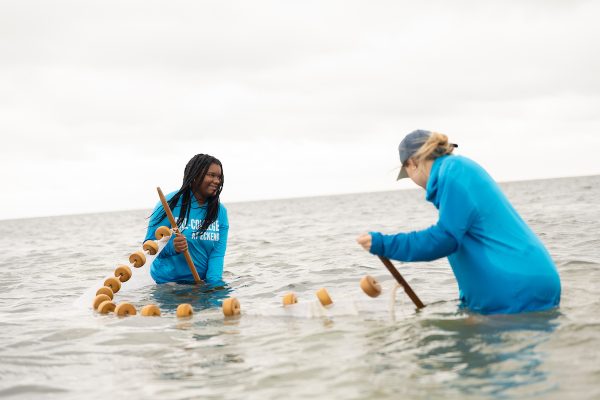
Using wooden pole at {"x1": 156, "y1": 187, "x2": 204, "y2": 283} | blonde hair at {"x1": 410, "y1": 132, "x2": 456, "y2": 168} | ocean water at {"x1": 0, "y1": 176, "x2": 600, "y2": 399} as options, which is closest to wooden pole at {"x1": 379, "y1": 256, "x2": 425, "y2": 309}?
ocean water at {"x1": 0, "y1": 176, "x2": 600, "y2": 399}

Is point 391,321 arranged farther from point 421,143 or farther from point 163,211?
point 163,211

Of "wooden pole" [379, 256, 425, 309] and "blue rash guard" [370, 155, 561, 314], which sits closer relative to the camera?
"blue rash guard" [370, 155, 561, 314]

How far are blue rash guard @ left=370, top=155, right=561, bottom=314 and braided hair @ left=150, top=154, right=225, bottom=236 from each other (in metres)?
3.91

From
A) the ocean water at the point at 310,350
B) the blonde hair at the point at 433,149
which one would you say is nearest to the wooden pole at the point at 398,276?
the ocean water at the point at 310,350

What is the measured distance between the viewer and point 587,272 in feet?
24.8

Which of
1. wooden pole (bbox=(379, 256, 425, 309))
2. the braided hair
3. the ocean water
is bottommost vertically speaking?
the ocean water

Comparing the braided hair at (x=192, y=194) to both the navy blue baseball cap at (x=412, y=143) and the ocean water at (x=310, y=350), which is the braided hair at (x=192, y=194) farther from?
the navy blue baseball cap at (x=412, y=143)

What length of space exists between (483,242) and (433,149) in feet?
2.83

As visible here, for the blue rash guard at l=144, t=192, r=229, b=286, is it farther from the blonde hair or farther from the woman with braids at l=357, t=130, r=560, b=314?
the blonde hair

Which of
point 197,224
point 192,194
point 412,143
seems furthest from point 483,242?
point 192,194

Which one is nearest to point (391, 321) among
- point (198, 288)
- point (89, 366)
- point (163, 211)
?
point (89, 366)

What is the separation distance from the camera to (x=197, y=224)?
8.22 m

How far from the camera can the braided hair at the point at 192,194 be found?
806 centimetres

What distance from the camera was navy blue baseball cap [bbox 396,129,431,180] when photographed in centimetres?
488
